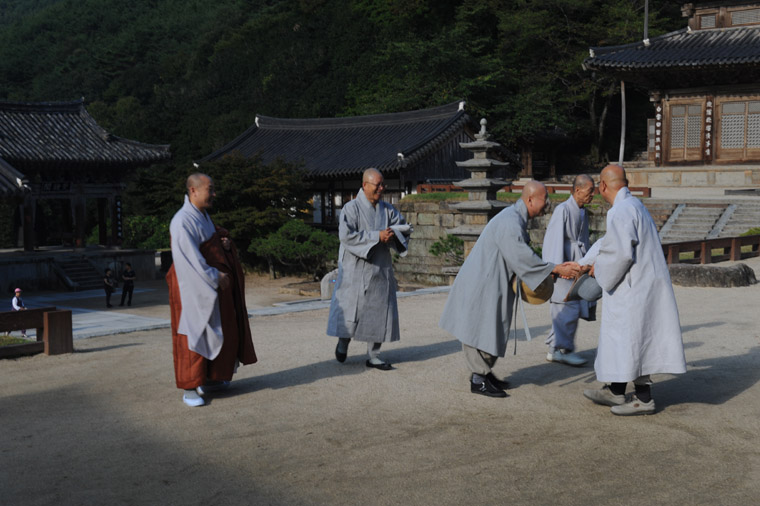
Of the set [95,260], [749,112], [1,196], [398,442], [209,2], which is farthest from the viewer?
[209,2]

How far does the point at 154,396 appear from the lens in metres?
5.74

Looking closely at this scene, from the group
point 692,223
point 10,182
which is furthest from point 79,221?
point 692,223

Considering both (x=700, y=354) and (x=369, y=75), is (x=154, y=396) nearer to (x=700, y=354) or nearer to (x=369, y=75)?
(x=700, y=354)

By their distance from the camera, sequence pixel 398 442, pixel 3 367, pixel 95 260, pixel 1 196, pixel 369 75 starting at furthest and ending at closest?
pixel 369 75 < pixel 95 260 < pixel 1 196 < pixel 3 367 < pixel 398 442

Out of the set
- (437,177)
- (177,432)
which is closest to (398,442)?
(177,432)

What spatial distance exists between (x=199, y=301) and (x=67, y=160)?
17915 millimetres

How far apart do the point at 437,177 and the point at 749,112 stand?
9.93 meters

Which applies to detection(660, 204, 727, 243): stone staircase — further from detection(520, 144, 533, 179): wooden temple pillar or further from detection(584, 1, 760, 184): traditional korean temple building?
detection(520, 144, 533, 179): wooden temple pillar

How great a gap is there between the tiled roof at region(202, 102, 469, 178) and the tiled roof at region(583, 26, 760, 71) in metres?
5.12

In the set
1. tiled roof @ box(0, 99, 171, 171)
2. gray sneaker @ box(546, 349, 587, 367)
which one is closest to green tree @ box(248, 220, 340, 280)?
tiled roof @ box(0, 99, 171, 171)

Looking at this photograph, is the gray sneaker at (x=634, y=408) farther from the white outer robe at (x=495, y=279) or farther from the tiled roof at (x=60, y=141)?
the tiled roof at (x=60, y=141)

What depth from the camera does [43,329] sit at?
741 centimetres

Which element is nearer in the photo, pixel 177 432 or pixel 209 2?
pixel 177 432

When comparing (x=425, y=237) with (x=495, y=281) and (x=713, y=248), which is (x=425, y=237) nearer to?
(x=713, y=248)
